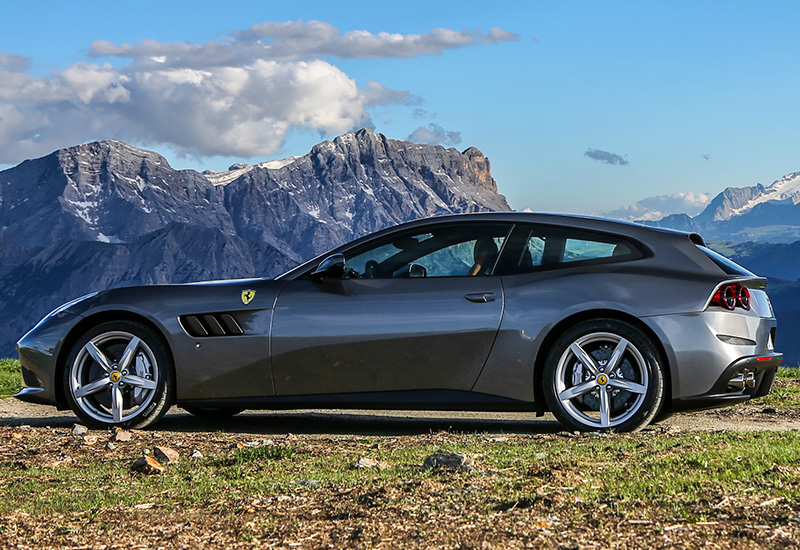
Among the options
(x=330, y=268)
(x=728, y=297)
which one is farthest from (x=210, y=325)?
(x=728, y=297)

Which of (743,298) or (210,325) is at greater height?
(743,298)

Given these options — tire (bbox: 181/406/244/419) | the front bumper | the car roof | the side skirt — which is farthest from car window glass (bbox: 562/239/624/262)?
the front bumper

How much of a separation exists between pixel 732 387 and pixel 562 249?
1.38m

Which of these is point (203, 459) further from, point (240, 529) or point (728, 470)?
point (728, 470)

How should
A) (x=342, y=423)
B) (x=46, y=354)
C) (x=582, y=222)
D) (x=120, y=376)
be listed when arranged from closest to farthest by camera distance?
(x=582, y=222) < (x=120, y=376) < (x=46, y=354) < (x=342, y=423)

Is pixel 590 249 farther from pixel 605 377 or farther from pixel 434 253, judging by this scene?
pixel 434 253

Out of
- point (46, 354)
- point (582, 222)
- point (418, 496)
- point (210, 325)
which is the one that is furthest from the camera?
point (46, 354)

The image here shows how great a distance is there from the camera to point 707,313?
572 cm

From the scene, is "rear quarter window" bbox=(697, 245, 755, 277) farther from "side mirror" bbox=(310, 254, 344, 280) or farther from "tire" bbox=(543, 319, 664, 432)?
"side mirror" bbox=(310, 254, 344, 280)

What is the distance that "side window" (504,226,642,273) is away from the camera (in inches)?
240

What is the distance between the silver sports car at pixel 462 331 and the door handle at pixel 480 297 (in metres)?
0.01

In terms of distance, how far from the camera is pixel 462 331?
A: 5926 millimetres

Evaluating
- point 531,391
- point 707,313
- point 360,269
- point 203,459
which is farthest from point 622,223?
point 203,459

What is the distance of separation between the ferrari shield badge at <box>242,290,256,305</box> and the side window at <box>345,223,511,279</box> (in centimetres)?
68
